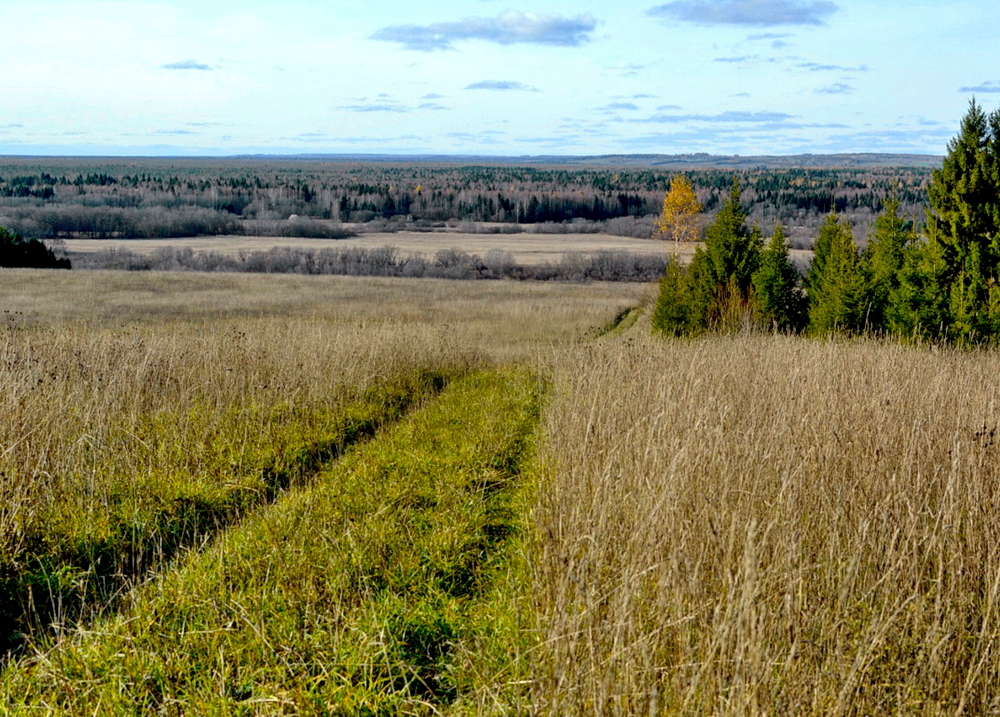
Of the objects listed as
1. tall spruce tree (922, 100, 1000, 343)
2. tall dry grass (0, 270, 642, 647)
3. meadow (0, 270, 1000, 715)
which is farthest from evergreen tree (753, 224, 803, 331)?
meadow (0, 270, 1000, 715)

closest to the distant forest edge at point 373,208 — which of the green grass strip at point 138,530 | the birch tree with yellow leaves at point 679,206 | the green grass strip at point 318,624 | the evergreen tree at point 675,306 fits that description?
the birch tree with yellow leaves at point 679,206

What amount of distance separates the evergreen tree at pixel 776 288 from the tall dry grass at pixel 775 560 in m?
12.1

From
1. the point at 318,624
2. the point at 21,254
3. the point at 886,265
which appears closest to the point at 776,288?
the point at 886,265

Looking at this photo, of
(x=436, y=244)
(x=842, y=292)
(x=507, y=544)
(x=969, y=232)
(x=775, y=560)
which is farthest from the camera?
(x=436, y=244)

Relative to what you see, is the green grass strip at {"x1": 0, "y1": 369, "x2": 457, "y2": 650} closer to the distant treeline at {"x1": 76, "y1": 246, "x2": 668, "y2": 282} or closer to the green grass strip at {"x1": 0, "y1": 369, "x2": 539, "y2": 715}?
the green grass strip at {"x1": 0, "y1": 369, "x2": 539, "y2": 715}

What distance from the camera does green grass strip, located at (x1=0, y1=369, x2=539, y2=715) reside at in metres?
3.79

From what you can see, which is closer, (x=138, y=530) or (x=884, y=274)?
(x=138, y=530)

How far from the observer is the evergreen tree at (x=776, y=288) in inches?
743

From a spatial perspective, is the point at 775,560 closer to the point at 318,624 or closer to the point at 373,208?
the point at 318,624

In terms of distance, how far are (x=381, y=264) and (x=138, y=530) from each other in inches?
2025

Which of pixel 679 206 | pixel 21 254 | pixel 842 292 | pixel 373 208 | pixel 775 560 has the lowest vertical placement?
pixel 21 254

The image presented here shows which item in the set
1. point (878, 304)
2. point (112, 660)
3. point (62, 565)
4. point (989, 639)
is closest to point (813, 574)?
point (989, 639)

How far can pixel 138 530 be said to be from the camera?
5816 millimetres

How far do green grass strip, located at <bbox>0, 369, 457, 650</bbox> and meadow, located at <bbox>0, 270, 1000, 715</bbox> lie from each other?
0.09 ft
